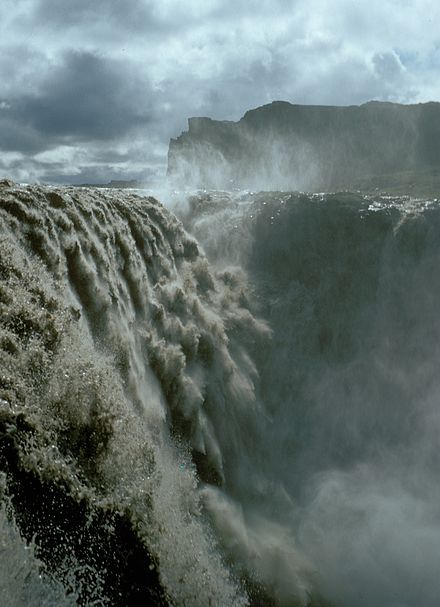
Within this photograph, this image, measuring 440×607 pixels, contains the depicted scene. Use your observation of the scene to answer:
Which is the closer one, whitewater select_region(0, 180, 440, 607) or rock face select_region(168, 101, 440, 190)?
whitewater select_region(0, 180, 440, 607)

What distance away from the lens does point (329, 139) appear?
183 ft

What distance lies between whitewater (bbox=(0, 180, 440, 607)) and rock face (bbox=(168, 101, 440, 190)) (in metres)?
35.1

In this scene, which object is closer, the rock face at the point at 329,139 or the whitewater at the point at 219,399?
the whitewater at the point at 219,399

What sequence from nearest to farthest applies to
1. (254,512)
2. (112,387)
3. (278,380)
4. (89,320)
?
(112,387) → (89,320) → (254,512) → (278,380)

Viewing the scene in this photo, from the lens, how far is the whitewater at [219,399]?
620 centimetres

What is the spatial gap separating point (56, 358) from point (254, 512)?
5.55 metres

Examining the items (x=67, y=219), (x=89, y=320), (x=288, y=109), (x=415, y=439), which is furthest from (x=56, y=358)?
(x=288, y=109)

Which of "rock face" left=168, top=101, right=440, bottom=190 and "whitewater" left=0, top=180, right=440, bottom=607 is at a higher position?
"rock face" left=168, top=101, right=440, bottom=190

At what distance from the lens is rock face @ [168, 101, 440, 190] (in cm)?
5281

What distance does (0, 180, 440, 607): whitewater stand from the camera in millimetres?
6199

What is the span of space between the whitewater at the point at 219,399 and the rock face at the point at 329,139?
35071 millimetres

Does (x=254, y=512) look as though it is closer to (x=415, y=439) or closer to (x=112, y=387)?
(x=112, y=387)

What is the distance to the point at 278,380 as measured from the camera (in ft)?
47.3

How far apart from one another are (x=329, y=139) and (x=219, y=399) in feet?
159
